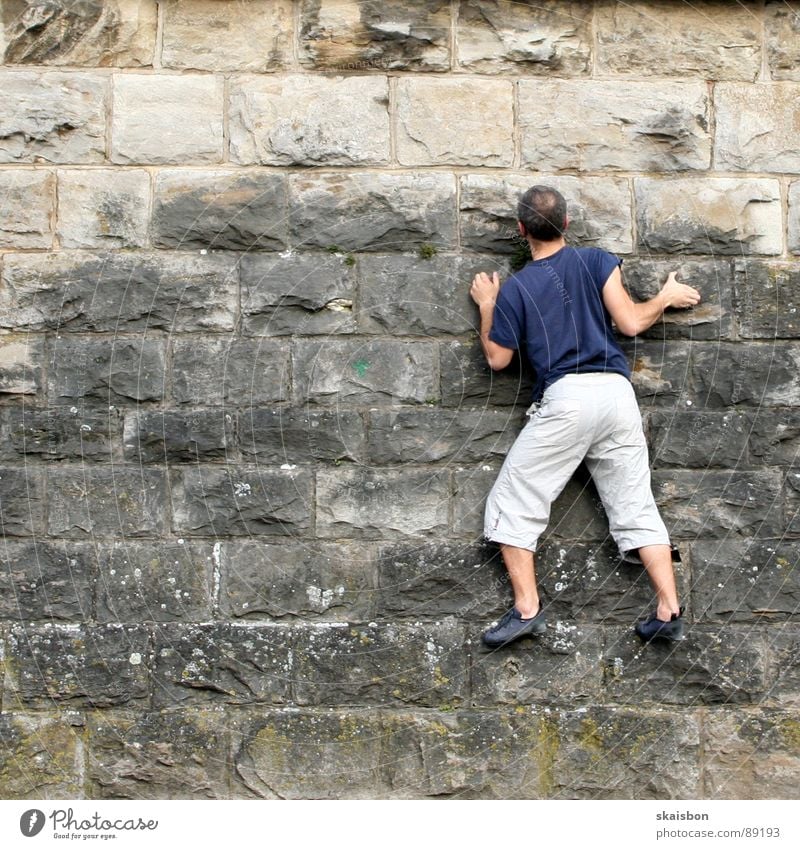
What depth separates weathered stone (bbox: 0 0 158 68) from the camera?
5410 mm

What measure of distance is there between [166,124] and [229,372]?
1.13 meters

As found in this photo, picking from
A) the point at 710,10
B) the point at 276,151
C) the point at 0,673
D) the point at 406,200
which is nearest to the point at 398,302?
the point at 406,200

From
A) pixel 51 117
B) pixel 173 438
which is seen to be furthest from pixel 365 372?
pixel 51 117

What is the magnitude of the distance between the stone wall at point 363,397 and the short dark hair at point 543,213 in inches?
8.4

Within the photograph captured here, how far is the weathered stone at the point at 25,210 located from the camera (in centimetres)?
539

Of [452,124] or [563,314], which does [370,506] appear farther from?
[452,124]

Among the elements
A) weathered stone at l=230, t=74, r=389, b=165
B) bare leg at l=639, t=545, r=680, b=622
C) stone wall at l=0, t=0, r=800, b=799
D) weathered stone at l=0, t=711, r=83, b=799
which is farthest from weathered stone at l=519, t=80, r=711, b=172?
weathered stone at l=0, t=711, r=83, b=799

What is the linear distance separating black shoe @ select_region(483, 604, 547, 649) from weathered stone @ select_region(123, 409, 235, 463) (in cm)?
138

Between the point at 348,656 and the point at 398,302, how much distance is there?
155 centimetres

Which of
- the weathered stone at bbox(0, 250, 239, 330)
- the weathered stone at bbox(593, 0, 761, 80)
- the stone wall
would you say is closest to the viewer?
the stone wall

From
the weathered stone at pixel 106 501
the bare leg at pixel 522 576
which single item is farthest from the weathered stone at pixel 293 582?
the bare leg at pixel 522 576

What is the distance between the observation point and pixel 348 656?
528 centimetres

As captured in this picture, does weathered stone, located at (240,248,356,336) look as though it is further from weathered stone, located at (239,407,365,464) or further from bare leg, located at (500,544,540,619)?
bare leg, located at (500,544,540,619)

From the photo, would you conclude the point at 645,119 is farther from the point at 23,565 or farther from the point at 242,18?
the point at 23,565
